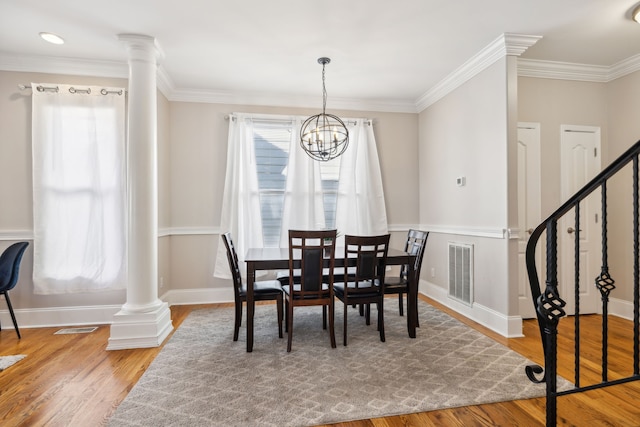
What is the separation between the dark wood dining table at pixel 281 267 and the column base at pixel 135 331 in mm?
921

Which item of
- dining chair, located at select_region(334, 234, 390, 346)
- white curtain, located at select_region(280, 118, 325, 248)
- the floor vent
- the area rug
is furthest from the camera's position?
white curtain, located at select_region(280, 118, 325, 248)

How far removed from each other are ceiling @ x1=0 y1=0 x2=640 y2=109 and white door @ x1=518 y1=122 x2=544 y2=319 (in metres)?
0.84

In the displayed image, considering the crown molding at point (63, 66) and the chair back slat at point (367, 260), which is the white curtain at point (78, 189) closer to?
the crown molding at point (63, 66)

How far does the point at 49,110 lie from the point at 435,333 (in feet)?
14.8

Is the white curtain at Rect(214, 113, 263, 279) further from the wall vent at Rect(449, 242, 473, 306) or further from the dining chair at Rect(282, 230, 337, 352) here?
the wall vent at Rect(449, 242, 473, 306)

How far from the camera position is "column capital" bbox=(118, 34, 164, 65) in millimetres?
Answer: 3122

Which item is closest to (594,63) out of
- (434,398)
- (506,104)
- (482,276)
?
(506,104)

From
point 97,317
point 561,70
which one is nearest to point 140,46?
point 97,317

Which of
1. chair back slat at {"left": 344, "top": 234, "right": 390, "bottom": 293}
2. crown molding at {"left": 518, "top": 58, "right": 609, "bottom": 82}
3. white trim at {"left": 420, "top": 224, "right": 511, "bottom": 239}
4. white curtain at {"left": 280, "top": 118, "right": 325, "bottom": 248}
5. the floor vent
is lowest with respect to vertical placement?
the floor vent

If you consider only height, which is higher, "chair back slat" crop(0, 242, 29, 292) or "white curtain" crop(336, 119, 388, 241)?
"white curtain" crop(336, 119, 388, 241)

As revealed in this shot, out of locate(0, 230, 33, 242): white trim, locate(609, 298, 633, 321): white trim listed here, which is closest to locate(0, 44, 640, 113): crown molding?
locate(0, 230, 33, 242): white trim

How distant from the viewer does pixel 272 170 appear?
4715mm

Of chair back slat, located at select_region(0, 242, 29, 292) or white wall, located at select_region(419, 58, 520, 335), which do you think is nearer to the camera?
chair back slat, located at select_region(0, 242, 29, 292)

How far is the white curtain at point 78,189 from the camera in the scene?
351 centimetres
